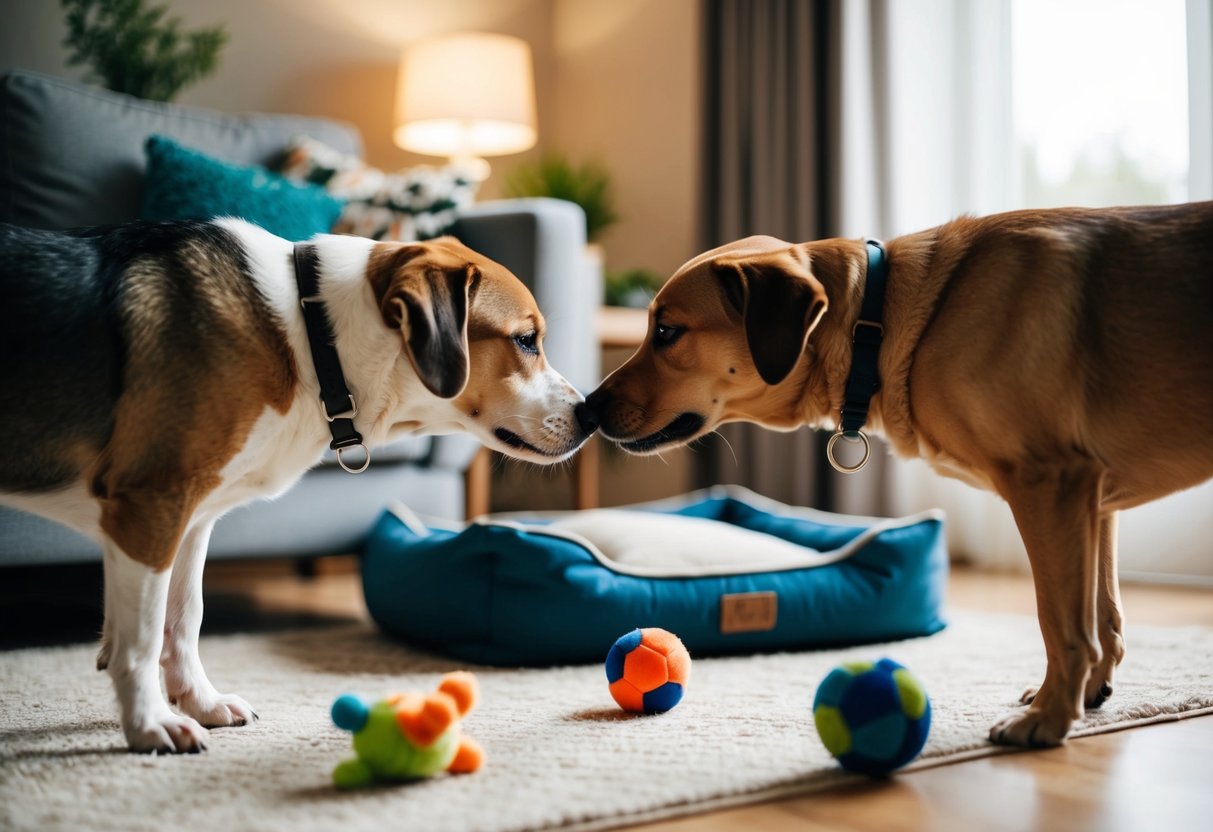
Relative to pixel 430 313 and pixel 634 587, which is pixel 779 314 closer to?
pixel 430 313

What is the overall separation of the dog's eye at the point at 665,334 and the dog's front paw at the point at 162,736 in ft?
3.80

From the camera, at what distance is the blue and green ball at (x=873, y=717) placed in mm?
1537

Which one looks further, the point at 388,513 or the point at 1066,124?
the point at 1066,124

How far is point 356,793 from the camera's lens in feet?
4.92

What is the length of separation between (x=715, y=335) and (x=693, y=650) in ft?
2.73

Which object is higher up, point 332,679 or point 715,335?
point 715,335

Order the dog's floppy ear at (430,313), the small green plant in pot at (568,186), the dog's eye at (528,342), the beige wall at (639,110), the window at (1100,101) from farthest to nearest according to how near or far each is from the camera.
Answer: the beige wall at (639,110), the small green plant in pot at (568,186), the window at (1100,101), the dog's eye at (528,342), the dog's floppy ear at (430,313)

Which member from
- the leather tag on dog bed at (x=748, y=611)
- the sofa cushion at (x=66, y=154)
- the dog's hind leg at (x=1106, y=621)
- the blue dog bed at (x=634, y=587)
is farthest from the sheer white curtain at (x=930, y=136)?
the sofa cushion at (x=66, y=154)

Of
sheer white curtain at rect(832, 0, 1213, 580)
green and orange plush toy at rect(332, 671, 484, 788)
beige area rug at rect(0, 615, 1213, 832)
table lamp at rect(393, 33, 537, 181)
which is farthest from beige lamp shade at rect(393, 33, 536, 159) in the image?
green and orange plush toy at rect(332, 671, 484, 788)

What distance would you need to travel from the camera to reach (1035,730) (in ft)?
5.74

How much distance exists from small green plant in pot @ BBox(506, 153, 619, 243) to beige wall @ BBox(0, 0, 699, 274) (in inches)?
13.0

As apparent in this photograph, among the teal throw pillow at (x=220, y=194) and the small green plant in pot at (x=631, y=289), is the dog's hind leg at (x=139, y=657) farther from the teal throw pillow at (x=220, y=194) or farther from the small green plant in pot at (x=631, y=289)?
the small green plant in pot at (x=631, y=289)

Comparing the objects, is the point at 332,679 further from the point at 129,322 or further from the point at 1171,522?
the point at 1171,522

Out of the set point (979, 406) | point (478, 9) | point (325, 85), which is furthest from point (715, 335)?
point (478, 9)
